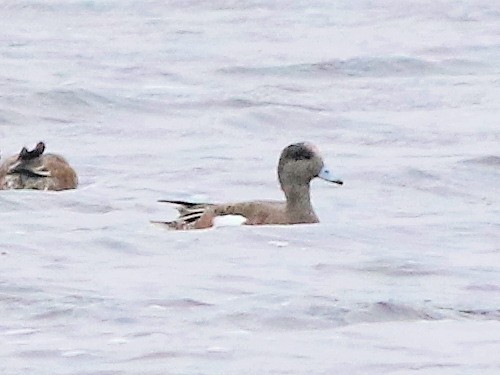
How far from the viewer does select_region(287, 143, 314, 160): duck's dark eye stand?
12.3m

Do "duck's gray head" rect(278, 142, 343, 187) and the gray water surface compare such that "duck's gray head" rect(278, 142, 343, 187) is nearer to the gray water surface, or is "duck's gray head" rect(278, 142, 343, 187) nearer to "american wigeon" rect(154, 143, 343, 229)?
"american wigeon" rect(154, 143, 343, 229)

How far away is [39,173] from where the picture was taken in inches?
507

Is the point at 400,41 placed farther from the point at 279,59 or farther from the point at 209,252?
the point at 209,252

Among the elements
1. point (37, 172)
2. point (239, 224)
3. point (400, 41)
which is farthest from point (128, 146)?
point (400, 41)

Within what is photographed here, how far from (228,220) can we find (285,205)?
46 centimetres

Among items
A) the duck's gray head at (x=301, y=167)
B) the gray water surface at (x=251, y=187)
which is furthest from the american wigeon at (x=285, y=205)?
the gray water surface at (x=251, y=187)

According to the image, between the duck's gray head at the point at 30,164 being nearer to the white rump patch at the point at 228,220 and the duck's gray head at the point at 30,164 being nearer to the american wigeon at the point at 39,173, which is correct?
the american wigeon at the point at 39,173

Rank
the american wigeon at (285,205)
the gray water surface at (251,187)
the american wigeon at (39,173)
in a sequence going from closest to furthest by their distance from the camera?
the gray water surface at (251,187) < the american wigeon at (285,205) < the american wigeon at (39,173)

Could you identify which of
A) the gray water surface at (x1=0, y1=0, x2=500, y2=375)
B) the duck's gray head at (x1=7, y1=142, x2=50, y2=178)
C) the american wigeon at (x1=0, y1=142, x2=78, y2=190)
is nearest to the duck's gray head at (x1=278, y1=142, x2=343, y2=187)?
the gray water surface at (x1=0, y1=0, x2=500, y2=375)

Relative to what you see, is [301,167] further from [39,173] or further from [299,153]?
[39,173]

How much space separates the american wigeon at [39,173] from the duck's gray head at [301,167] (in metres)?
1.40

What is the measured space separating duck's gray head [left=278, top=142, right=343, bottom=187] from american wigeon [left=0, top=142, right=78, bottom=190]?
1.40 m

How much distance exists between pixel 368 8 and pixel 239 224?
1178cm

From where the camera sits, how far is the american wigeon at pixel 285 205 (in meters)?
11.6
